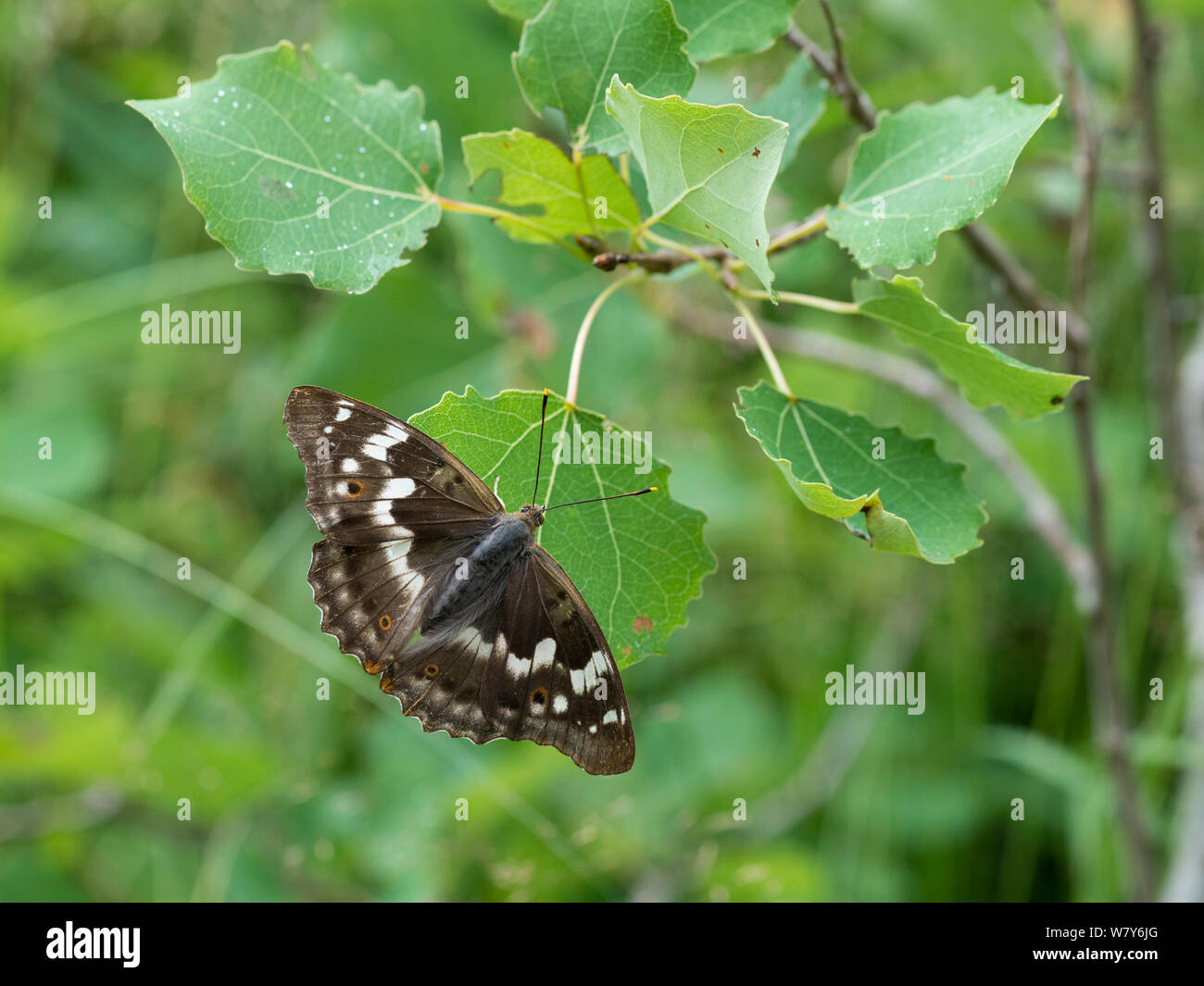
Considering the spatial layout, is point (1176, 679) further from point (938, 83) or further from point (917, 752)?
point (938, 83)

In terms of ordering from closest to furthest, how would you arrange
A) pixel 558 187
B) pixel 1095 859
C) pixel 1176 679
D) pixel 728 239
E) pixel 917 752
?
pixel 728 239 → pixel 558 187 → pixel 1095 859 → pixel 1176 679 → pixel 917 752

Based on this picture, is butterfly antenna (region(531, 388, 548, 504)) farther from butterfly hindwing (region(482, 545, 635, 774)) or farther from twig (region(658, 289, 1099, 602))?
twig (region(658, 289, 1099, 602))

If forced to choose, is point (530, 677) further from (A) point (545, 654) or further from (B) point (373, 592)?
(B) point (373, 592)

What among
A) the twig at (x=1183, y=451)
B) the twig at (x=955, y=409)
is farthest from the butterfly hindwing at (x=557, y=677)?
the twig at (x=1183, y=451)

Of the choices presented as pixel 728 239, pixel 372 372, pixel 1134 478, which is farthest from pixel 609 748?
pixel 1134 478

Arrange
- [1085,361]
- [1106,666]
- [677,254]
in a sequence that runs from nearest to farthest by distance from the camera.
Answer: [677,254]
[1085,361]
[1106,666]

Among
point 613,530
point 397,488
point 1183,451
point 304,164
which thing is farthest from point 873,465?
point 1183,451
